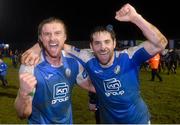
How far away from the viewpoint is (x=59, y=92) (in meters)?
4.05

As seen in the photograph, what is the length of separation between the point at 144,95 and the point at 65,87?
1110cm

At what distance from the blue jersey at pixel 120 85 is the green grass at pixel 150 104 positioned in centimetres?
533

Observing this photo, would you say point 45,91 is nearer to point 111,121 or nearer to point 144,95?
point 111,121

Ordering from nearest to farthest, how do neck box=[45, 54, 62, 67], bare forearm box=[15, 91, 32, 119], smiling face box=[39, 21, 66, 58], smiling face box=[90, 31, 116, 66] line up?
1. bare forearm box=[15, 91, 32, 119]
2. smiling face box=[39, 21, 66, 58]
3. neck box=[45, 54, 62, 67]
4. smiling face box=[90, 31, 116, 66]

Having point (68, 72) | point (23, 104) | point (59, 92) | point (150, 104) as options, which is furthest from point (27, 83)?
point (150, 104)

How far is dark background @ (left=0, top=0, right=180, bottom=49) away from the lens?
9.80 metres

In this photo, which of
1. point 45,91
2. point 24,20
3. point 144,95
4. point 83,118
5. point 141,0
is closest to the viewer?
point 45,91

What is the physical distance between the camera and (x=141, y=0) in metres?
9.67

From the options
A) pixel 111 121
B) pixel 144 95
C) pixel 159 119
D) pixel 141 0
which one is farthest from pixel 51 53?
pixel 144 95

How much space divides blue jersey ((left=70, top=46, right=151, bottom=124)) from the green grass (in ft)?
17.5

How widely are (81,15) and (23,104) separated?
286 inches

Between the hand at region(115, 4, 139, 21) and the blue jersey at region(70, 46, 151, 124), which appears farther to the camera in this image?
the blue jersey at region(70, 46, 151, 124)

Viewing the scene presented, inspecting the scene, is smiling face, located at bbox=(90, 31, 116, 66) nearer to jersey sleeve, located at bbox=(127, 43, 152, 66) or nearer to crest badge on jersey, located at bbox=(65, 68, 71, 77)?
jersey sleeve, located at bbox=(127, 43, 152, 66)

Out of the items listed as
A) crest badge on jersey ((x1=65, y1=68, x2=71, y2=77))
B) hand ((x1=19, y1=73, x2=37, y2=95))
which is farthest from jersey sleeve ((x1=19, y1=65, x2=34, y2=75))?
crest badge on jersey ((x1=65, y1=68, x2=71, y2=77))
